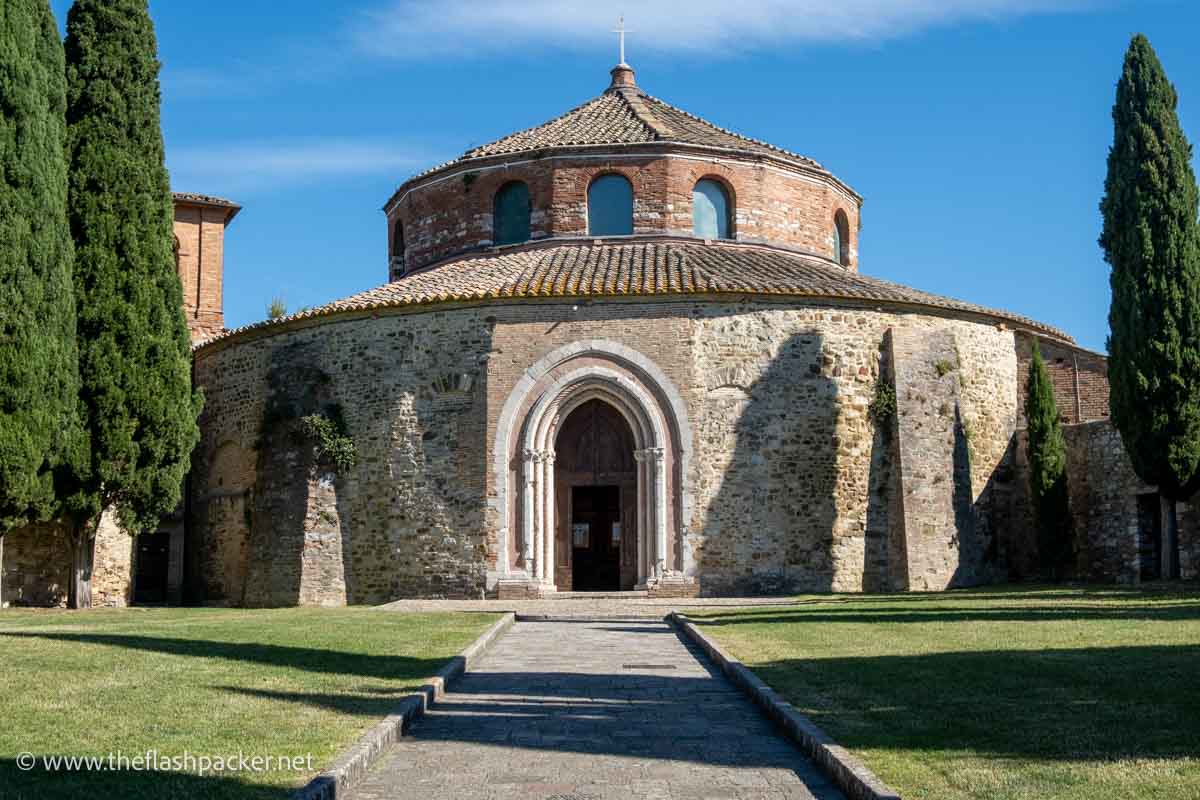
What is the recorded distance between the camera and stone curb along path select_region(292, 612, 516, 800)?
267 inches

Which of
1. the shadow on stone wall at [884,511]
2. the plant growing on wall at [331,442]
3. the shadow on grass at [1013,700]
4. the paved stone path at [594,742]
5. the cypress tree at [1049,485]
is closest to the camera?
the paved stone path at [594,742]

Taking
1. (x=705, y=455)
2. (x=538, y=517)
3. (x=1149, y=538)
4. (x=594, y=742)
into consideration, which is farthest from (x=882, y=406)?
(x=594, y=742)

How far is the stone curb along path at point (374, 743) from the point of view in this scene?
22.3 ft

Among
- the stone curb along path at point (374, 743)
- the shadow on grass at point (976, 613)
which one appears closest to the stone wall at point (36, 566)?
the shadow on grass at point (976, 613)

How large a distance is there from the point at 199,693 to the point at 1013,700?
625 cm

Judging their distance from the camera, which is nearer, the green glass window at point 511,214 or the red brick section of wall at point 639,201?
the red brick section of wall at point 639,201

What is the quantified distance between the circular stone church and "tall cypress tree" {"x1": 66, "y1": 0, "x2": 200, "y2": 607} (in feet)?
9.10

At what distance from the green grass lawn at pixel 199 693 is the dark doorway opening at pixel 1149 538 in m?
16.2

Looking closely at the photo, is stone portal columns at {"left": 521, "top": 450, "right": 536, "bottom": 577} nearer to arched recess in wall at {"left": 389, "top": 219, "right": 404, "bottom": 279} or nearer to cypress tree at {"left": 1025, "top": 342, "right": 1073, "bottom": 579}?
arched recess in wall at {"left": 389, "top": 219, "right": 404, "bottom": 279}

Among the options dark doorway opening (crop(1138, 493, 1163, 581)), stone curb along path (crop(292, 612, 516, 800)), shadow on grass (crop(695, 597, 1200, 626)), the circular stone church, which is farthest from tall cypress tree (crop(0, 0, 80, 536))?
dark doorway opening (crop(1138, 493, 1163, 581))

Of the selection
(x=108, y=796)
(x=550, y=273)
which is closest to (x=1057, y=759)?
(x=108, y=796)

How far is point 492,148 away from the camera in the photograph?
32188 millimetres

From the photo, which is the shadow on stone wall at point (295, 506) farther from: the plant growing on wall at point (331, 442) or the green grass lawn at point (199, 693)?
the green grass lawn at point (199, 693)

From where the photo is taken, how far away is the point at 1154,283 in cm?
2489
